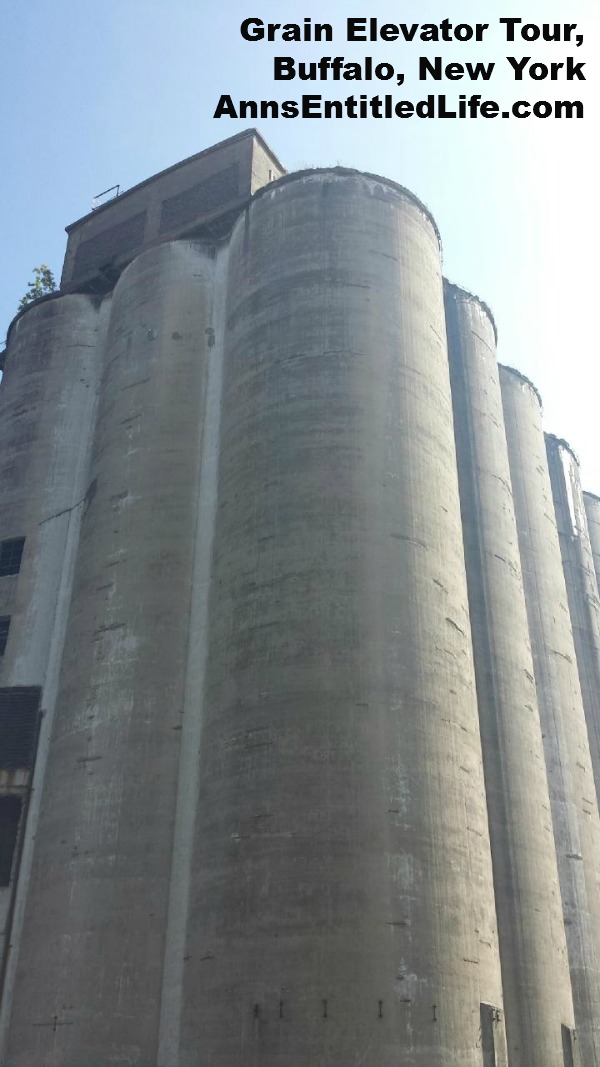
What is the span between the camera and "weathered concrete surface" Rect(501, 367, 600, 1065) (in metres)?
29.0

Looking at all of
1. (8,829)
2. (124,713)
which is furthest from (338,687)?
(8,829)

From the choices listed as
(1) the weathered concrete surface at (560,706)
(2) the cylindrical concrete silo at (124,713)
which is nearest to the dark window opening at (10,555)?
(2) the cylindrical concrete silo at (124,713)

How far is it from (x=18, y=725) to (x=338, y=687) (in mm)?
10701

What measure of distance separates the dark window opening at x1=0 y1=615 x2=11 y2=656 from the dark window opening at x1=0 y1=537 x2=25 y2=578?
1.46 metres

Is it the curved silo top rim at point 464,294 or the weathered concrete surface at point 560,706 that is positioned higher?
the curved silo top rim at point 464,294

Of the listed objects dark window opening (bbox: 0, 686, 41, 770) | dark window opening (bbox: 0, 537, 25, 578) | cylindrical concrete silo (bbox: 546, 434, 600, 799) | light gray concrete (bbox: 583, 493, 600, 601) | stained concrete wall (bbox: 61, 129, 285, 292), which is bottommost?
dark window opening (bbox: 0, 686, 41, 770)

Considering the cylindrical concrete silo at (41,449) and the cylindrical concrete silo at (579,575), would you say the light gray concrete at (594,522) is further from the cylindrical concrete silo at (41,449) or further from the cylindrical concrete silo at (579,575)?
the cylindrical concrete silo at (41,449)

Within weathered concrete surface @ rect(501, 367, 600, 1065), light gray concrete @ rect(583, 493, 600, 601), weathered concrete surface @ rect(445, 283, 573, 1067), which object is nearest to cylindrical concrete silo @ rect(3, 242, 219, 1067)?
weathered concrete surface @ rect(445, 283, 573, 1067)

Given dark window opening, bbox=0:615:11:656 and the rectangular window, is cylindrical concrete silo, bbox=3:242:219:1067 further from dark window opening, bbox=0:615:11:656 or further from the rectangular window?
the rectangular window

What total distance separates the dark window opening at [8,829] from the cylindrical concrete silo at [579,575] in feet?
68.3

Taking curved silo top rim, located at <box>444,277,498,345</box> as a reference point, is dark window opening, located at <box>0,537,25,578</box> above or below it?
below

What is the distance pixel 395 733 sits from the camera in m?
21.5

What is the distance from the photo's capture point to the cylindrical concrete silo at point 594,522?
47156 mm

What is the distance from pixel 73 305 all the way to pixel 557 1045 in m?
28.1
